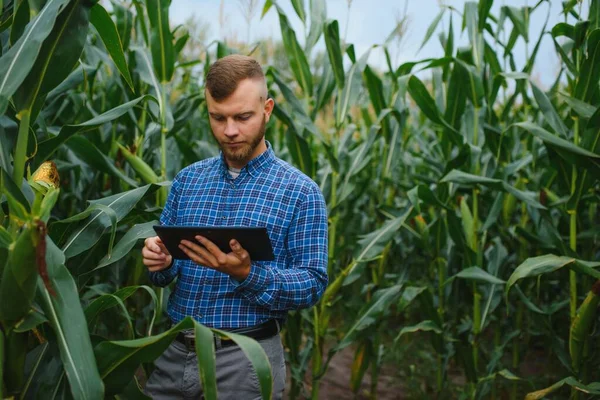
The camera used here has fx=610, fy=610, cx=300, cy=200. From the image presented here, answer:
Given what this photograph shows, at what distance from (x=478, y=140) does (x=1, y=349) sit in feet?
7.89

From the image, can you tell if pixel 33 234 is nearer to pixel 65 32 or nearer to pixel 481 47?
pixel 65 32

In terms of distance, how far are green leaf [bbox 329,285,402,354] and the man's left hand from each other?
1485 millimetres

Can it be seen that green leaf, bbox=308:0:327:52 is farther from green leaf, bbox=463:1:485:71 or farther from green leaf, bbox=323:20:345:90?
green leaf, bbox=463:1:485:71

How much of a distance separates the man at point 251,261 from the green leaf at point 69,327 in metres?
0.42

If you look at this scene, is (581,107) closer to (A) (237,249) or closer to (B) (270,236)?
(B) (270,236)

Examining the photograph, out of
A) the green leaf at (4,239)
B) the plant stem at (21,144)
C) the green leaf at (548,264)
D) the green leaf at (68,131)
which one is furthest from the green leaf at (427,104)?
the green leaf at (4,239)

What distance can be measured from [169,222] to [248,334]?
47cm

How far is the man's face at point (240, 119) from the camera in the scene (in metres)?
1.71

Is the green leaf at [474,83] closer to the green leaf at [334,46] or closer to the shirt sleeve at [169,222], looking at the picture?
the green leaf at [334,46]

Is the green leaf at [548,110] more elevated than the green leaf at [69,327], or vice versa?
the green leaf at [548,110]

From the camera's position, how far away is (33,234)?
45.8 inches

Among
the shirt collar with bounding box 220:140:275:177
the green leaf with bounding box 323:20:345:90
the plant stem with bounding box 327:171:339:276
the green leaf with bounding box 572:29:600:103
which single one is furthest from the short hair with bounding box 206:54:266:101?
the green leaf with bounding box 572:29:600:103

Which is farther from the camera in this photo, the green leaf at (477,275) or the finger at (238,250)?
the green leaf at (477,275)

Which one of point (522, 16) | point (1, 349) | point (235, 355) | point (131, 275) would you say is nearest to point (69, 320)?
point (1, 349)
